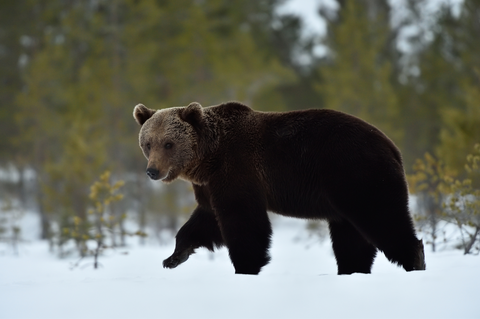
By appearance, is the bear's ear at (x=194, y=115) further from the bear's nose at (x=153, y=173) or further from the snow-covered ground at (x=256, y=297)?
the snow-covered ground at (x=256, y=297)

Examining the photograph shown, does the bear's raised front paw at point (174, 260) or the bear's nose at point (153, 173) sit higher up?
the bear's nose at point (153, 173)

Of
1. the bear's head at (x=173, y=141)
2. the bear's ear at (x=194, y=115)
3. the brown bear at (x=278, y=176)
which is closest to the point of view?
the brown bear at (x=278, y=176)

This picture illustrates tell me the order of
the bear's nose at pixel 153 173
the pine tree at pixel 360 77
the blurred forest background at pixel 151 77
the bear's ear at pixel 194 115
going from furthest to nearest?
the pine tree at pixel 360 77, the blurred forest background at pixel 151 77, the bear's ear at pixel 194 115, the bear's nose at pixel 153 173

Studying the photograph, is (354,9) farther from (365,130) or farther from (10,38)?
(365,130)

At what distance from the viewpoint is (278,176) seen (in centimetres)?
510

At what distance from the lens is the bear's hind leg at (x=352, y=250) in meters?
5.24

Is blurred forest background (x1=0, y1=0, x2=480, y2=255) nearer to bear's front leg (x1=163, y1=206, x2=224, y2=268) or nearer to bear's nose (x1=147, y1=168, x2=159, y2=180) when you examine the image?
bear's front leg (x1=163, y1=206, x2=224, y2=268)

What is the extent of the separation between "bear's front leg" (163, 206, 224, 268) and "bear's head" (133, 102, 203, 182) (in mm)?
433

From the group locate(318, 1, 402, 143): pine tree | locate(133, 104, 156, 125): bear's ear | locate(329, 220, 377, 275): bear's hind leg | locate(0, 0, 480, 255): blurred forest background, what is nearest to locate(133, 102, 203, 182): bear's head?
A: locate(133, 104, 156, 125): bear's ear

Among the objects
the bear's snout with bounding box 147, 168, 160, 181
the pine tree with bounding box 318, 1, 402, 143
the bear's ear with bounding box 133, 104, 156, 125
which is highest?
the pine tree with bounding box 318, 1, 402, 143

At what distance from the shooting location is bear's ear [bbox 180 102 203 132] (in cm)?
527

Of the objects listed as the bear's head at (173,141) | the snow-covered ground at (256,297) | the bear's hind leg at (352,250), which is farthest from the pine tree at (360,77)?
the snow-covered ground at (256,297)

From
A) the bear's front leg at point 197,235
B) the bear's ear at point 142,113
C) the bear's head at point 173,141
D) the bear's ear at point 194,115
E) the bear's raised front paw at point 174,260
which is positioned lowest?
the bear's raised front paw at point 174,260

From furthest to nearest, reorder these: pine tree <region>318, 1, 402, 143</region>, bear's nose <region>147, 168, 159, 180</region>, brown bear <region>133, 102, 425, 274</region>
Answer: pine tree <region>318, 1, 402, 143</region> → bear's nose <region>147, 168, 159, 180</region> → brown bear <region>133, 102, 425, 274</region>
